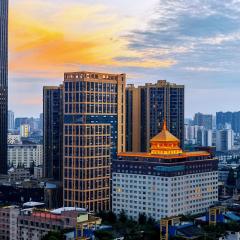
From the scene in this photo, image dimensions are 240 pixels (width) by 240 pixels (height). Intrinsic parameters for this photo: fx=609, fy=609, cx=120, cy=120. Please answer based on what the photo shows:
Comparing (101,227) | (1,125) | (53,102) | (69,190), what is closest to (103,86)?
(69,190)

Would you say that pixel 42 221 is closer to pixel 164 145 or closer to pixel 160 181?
pixel 160 181

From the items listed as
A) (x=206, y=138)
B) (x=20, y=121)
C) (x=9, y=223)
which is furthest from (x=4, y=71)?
(x=20, y=121)

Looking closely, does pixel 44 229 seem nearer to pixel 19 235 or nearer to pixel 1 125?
pixel 19 235

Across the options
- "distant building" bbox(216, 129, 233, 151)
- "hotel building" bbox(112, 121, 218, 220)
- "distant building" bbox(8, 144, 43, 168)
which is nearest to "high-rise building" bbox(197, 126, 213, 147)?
"distant building" bbox(216, 129, 233, 151)

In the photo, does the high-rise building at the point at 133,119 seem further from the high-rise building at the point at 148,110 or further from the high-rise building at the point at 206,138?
the high-rise building at the point at 206,138

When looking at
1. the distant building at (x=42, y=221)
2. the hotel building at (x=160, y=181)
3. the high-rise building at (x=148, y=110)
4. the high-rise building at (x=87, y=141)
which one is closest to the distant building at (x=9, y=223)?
the distant building at (x=42, y=221)

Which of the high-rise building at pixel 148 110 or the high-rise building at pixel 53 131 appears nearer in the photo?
the high-rise building at pixel 53 131

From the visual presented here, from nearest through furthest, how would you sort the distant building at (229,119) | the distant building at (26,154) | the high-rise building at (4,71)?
the high-rise building at (4,71) < the distant building at (26,154) < the distant building at (229,119)
